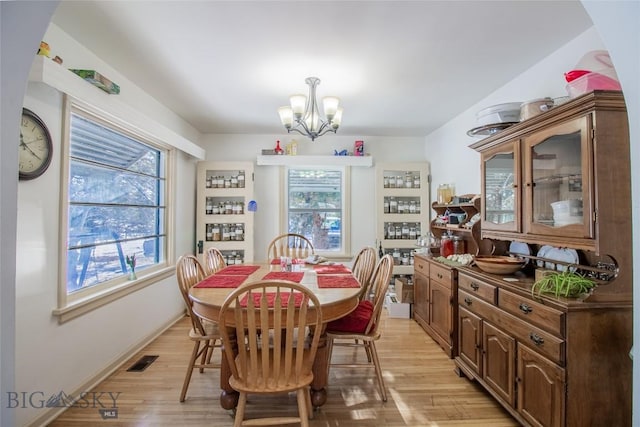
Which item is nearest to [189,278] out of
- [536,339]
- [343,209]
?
[536,339]

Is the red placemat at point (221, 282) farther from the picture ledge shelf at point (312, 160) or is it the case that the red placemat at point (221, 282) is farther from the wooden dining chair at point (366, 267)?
the picture ledge shelf at point (312, 160)

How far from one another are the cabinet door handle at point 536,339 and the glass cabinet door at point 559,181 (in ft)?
1.83

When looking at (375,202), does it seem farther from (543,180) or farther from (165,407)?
(165,407)

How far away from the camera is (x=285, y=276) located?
2.28 m

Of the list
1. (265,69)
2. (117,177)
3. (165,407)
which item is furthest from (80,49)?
(165,407)

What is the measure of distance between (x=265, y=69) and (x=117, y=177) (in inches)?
64.7

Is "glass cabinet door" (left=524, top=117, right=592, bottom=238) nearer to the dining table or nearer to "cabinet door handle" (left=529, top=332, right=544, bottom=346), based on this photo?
"cabinet door handle" (left=529, top=332, right=544, bottom=346)

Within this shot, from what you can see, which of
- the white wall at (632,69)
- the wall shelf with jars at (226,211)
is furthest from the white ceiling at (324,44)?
the wall shelf with jars at (226,211)

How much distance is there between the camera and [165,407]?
1.87 metres

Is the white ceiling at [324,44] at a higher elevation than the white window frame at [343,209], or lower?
higher

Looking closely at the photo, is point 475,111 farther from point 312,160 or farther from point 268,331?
point 268,331

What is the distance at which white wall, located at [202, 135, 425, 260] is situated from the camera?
164 inches

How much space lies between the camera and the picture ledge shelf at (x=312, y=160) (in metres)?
3.96

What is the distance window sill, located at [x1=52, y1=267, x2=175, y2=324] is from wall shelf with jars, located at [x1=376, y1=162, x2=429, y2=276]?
2.86 meters
